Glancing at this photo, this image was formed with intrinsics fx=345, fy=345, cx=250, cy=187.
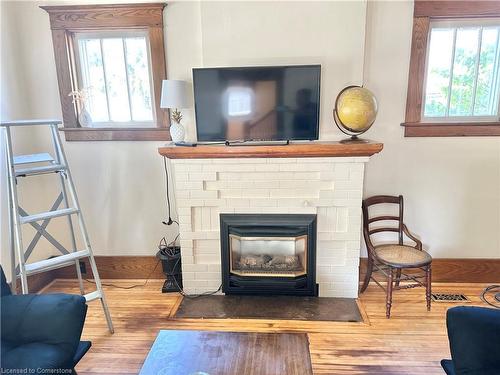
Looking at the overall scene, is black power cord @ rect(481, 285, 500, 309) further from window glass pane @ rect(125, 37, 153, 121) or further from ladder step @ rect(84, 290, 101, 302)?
window glass pane @ rect(125, 37, 153, 121)

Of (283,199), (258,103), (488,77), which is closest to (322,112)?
(258,103)

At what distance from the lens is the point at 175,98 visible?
2.44 metres

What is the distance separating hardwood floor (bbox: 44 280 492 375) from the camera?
78.3 inches

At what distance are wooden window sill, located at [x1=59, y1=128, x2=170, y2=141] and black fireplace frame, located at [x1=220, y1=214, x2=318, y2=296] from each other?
0.84 meters

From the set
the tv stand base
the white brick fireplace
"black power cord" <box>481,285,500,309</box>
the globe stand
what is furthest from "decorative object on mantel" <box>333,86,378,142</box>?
"black power cord" <box>481,285,500,309</box>

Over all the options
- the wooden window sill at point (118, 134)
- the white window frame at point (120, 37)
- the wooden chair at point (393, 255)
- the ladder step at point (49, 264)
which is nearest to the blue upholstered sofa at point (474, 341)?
the wooden chair at point (393, 255)

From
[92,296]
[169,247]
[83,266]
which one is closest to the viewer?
[92,296]

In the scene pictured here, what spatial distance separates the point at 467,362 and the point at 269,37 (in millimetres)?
2218

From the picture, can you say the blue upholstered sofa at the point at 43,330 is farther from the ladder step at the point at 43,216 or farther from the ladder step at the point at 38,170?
the ladder step at the point at 38,170

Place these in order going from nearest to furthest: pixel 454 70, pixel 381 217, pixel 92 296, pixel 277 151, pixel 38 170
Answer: pixel 38 170 → pixel 92 296 → pixel 277 151 → pixel 454 70 → pixel 381 217

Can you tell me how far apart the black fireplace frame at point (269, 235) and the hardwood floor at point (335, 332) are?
0.95 ft

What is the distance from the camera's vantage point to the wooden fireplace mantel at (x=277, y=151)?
7.69 ft

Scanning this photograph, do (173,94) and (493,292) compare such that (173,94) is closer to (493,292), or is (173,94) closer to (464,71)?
(464,71)

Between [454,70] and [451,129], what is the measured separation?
445 millimetres
